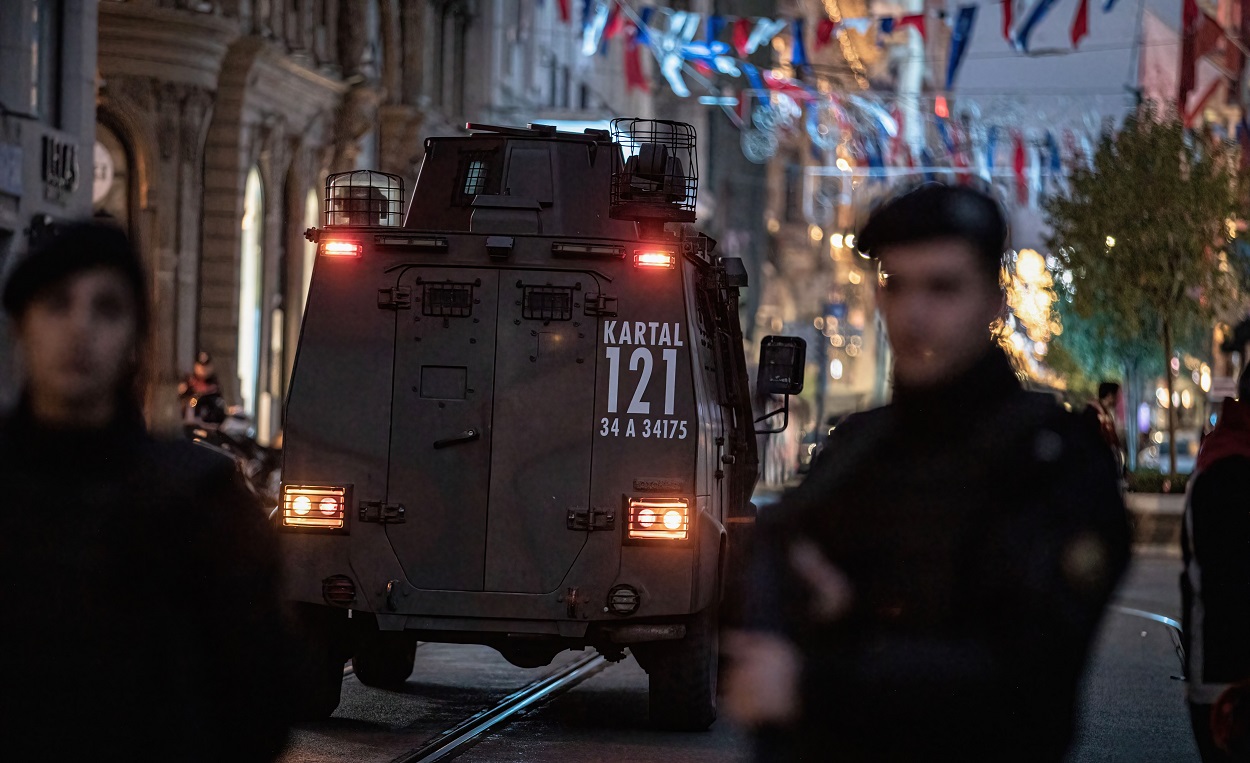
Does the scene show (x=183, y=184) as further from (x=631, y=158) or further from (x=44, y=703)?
(x=44, y=703)

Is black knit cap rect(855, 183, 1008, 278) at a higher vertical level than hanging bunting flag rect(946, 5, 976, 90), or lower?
lower

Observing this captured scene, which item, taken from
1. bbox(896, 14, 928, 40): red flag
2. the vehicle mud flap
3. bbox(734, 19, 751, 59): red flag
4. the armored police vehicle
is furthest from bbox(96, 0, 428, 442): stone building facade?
the armored police vehicle

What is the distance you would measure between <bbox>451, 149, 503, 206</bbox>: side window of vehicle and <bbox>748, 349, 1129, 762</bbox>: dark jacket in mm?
8470

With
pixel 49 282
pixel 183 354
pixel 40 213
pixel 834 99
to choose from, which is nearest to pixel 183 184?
pixel 183 354

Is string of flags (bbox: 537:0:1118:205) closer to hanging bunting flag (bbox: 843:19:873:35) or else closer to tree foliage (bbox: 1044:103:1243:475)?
hanging bunting flag (bbox: 843:19:873:35)

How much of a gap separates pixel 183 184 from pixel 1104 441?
91.4ft

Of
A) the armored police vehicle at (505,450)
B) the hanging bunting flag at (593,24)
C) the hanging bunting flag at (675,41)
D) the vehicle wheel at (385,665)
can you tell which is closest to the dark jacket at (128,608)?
A: the armored police vehicle at (505,450)

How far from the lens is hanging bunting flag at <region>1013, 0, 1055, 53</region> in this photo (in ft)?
80.8

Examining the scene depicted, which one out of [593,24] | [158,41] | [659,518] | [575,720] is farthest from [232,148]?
[659,518]

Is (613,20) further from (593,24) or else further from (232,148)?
(232,148)

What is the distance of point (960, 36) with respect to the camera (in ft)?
90.5

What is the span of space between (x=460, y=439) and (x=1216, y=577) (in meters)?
6.13

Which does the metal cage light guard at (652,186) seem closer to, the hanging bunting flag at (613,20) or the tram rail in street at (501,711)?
the tram rail in street at (501,711)

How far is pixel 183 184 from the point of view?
98.9 ft
